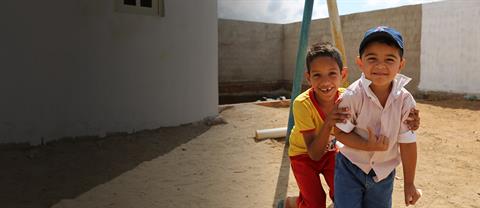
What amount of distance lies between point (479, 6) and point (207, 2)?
5636 mm

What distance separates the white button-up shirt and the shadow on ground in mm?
2222

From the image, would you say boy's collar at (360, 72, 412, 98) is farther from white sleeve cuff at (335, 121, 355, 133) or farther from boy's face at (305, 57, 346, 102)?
boy's face at (305, 57, 346, 102)

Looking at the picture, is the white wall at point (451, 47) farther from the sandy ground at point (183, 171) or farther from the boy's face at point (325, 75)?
the boy's face at point (325, 75)

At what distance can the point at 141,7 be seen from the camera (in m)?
4.87

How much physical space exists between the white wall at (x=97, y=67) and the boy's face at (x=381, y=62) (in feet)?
11.9

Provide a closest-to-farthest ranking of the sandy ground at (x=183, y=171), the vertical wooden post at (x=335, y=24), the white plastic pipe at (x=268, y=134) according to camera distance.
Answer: the sandy ground at (x=183, y=171) → the vertical wooden post at (x=335, y=24) → the white plastic pipe at (x=268, y=134)

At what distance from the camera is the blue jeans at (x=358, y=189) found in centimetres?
160

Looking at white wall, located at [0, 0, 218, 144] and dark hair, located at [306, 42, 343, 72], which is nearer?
dark hair, located at [306, 42, 343, 72]

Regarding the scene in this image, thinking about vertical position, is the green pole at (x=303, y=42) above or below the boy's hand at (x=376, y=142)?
above

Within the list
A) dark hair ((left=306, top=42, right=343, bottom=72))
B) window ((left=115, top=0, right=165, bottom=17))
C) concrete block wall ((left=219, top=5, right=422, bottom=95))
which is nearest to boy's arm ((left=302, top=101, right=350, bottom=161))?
dark hair ((left=306, top=42, right=343, bottom=72))

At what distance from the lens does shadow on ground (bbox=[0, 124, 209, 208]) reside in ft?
9.43

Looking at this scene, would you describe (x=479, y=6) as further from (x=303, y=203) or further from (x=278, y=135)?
(x=303, y=203)

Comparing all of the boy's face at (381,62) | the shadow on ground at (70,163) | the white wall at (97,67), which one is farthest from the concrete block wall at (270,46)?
the boy's face at (381,62)

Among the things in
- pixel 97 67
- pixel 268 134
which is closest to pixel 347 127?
pixel 268 134
